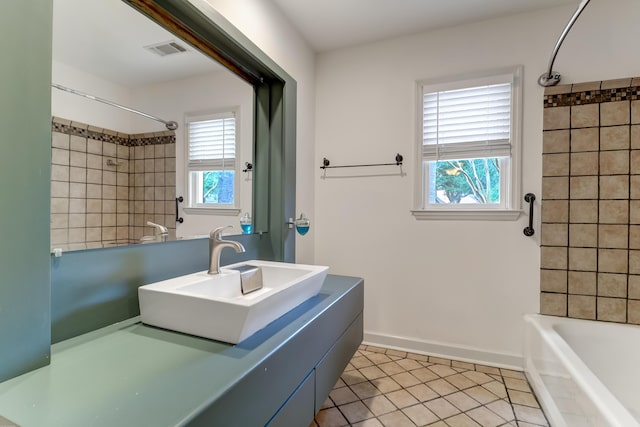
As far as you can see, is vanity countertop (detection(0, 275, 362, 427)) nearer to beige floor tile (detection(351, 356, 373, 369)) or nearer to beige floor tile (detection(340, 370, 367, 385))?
beige floor tile (detection(340, 370, 367, 385))

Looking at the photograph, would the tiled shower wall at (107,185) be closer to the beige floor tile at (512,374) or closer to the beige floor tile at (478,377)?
the beige floor tile at (478,377)

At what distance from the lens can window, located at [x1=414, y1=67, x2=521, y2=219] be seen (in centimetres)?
215

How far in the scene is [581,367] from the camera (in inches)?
55.5

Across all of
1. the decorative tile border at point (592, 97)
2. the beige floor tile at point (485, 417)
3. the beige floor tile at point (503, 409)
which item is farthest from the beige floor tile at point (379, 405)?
the decorative tile border at point (592, 97)

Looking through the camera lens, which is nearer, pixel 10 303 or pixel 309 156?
pixel 10 303

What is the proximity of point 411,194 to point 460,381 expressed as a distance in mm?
1271

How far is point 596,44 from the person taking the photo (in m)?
1.96

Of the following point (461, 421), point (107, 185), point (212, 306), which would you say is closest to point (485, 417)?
point (461, 421)

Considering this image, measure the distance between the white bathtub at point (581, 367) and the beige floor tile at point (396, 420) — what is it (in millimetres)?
699

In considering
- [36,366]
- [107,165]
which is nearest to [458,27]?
[107,165]

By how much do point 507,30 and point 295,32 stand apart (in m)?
1.44

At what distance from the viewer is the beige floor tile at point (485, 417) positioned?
1614mm

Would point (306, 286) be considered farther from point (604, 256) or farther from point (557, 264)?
point (604, 256)

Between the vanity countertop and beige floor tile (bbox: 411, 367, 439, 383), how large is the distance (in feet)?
4.61
